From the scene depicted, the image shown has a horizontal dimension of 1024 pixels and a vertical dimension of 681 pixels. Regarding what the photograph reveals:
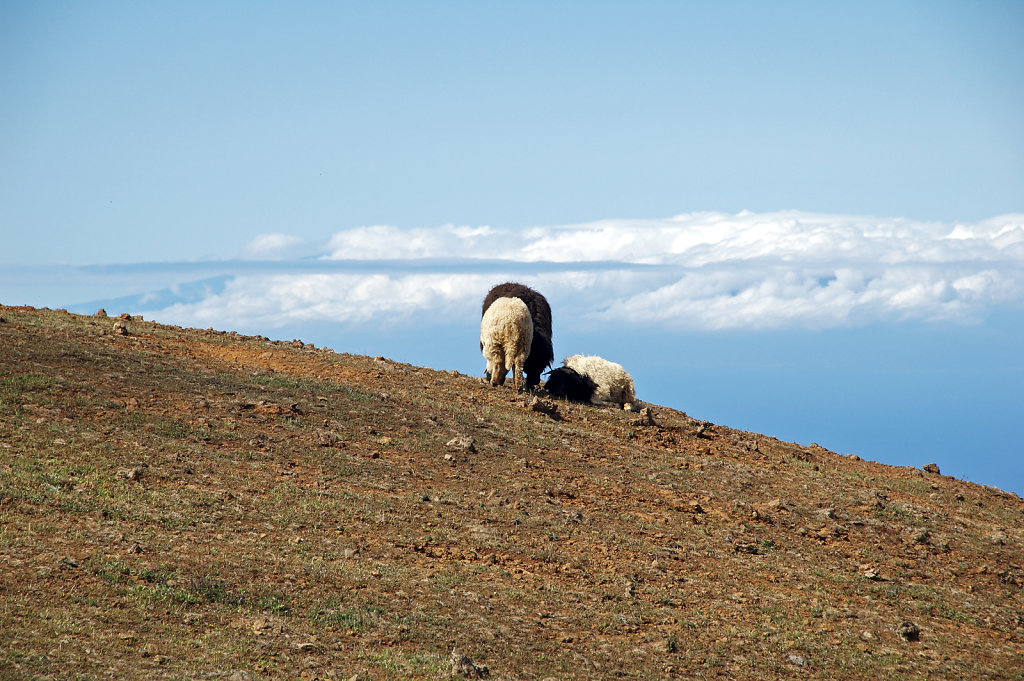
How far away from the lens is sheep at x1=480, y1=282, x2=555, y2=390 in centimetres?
2356

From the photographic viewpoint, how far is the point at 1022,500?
2105cm

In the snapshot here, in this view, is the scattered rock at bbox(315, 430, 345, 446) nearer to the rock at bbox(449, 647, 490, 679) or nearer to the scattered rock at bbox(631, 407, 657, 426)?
the rock at bbox(449, 647, 490, 679)

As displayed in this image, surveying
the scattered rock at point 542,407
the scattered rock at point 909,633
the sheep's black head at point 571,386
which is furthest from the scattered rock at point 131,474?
the sheep's black head at point 571,386

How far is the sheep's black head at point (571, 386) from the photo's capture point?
2311cm

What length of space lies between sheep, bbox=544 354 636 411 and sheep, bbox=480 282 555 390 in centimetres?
41

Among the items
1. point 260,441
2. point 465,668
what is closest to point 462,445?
point 260,441

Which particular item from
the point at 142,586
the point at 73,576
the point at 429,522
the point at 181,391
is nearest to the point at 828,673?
the point at 429,522

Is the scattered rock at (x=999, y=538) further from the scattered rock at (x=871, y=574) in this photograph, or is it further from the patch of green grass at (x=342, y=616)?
the patch of green grass at (x=342, y=616)

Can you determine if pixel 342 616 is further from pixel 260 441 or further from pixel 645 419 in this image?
pixel 645 419

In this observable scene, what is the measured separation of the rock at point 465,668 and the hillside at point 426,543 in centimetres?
6

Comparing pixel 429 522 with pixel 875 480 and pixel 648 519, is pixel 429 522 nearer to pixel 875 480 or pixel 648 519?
pixel 648 519

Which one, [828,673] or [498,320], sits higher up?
[498,320]

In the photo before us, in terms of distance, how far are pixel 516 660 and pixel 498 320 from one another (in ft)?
42.6

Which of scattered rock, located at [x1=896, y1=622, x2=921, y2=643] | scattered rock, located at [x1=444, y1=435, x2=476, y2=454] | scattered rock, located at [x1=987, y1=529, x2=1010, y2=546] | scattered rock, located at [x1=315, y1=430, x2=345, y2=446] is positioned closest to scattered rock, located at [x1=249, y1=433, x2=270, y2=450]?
scattered rock, located at [x1=315, y1=430, x2=345, y2=446]
